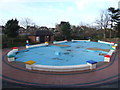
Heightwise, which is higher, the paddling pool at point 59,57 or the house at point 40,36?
the house at point 40,36

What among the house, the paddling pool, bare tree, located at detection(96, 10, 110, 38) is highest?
bare tree, located at detection(96, 10, 110, 38)

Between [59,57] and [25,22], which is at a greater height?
[25,22]

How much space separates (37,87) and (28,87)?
43cm

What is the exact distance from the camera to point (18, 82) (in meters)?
4.59

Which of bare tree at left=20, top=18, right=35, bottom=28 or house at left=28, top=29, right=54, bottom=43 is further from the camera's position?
bare tree at left=20, top=18, right=35, bottom=28

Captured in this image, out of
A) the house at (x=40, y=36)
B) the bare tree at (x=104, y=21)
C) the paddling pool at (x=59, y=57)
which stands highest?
the bare tree at (x=104, y=21)

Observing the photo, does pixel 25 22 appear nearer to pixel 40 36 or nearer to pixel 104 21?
pixel 40 36

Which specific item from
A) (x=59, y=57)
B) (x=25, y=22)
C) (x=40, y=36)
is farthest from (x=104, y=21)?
(x=25, y=22)

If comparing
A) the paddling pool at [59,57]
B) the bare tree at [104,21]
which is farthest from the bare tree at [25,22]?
the bare tree at [104,21]

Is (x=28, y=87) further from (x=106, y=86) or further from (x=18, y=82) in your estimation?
(x=106, y=86)

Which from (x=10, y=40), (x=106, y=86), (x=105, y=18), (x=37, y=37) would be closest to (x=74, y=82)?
(x=106, y=86)

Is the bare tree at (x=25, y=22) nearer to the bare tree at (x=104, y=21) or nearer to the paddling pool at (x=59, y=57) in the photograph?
the paddling pool at (x=59, y=57)

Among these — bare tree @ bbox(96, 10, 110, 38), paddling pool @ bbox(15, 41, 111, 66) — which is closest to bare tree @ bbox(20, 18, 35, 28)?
paddling pool @ bbox(15, 41, 111, 66)

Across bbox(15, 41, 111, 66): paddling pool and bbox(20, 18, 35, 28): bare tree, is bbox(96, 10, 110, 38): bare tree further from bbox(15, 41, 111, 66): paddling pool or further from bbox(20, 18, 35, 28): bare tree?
bbox(20, 18, 35, 28): bare tree
